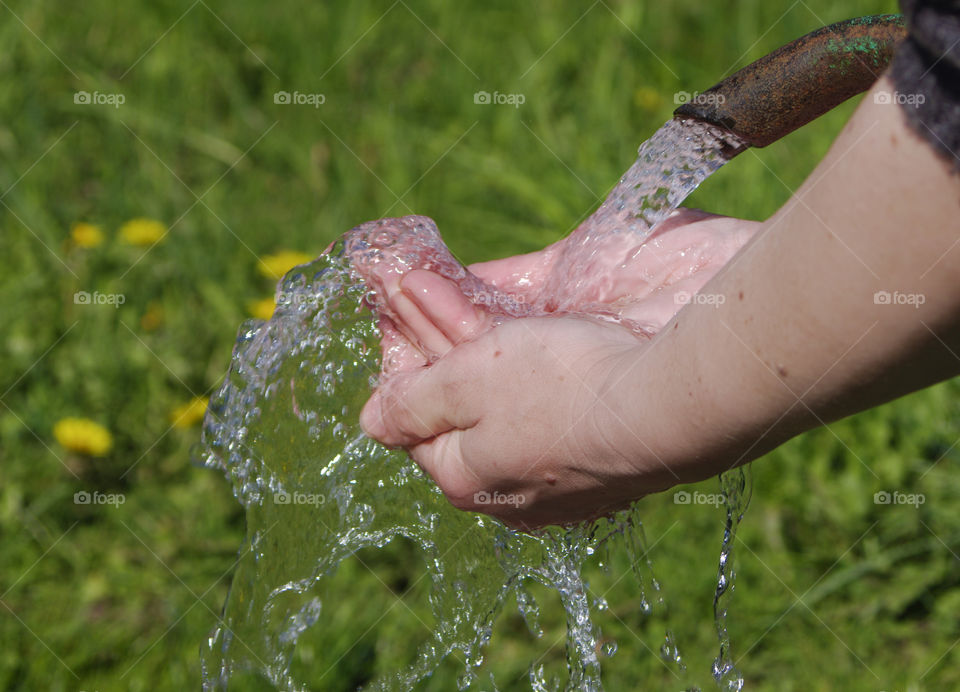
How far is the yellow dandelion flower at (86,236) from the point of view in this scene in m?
2.79

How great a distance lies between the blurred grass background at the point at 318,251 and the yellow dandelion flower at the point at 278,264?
0.29 ft

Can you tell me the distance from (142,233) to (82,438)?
0.67m

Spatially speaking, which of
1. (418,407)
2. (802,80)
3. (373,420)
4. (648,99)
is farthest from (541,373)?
(648,99)

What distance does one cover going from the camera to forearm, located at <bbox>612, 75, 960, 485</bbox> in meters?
0.92

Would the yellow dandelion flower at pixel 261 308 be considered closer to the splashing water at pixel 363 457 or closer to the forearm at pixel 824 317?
the splashing water at pixel 363 457

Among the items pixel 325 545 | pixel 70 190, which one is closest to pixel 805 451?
pixel 325 545

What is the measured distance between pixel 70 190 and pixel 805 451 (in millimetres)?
2038

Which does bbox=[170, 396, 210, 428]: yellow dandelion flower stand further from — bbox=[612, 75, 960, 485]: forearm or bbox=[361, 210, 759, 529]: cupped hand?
bbox=[612, 75, 960, 485]: forearm

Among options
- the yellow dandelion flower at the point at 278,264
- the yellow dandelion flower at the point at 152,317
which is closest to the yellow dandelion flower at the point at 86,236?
the yellow dandelion flower at the point at 152,317

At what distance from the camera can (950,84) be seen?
2.94 feet

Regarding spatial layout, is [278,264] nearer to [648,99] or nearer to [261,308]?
[261,308]

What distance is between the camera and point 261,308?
8.82ft

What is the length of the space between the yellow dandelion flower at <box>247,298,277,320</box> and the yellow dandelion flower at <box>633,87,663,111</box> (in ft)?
4.18

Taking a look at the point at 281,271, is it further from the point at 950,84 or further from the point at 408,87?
the point at 950,84
